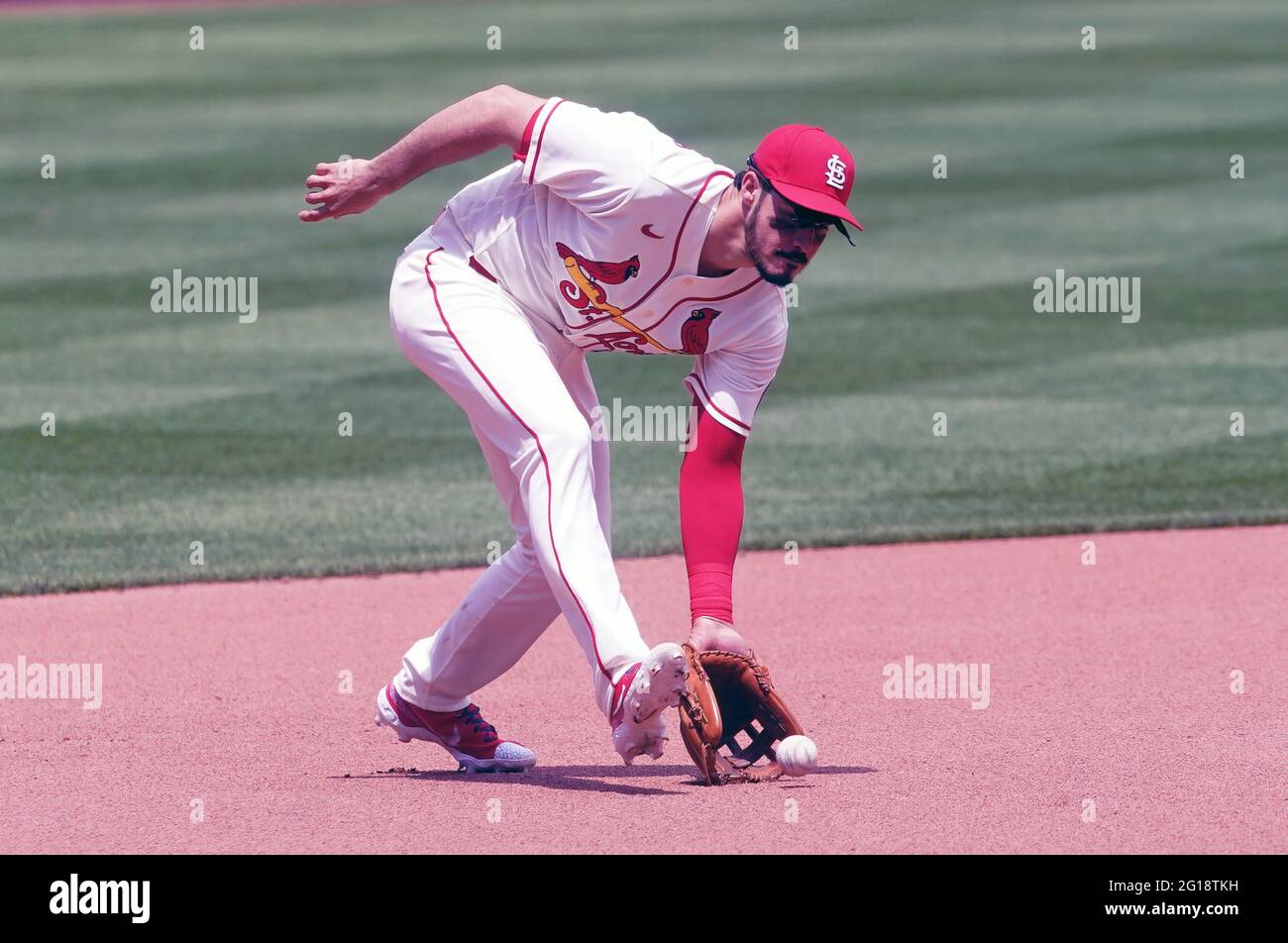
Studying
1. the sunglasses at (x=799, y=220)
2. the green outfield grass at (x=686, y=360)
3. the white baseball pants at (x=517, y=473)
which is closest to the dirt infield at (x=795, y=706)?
the white baseball pants at (x=517, y=473)

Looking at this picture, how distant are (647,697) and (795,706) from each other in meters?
1.83

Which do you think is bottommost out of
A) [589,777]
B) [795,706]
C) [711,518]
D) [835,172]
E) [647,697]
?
[589,777]

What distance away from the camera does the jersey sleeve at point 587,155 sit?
17.6 ft

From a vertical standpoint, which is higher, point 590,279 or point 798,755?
point 590,279

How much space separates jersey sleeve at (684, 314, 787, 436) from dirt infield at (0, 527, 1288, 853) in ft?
3.36

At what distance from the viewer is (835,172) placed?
523 cm

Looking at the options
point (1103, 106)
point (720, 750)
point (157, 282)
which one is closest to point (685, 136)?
point (1103, 106)

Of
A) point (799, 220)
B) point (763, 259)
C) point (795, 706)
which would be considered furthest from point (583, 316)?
point (795, 706)

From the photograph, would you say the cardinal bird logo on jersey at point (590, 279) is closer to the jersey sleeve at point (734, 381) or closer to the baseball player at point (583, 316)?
the baseball player at point (583, 316)

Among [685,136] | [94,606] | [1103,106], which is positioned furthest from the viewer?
[1103,106]

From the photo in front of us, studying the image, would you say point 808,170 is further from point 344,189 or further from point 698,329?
point 344,189

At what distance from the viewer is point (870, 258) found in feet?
56.0

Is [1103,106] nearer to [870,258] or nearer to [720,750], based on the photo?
[870,258]

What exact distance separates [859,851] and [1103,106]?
66.6ft
